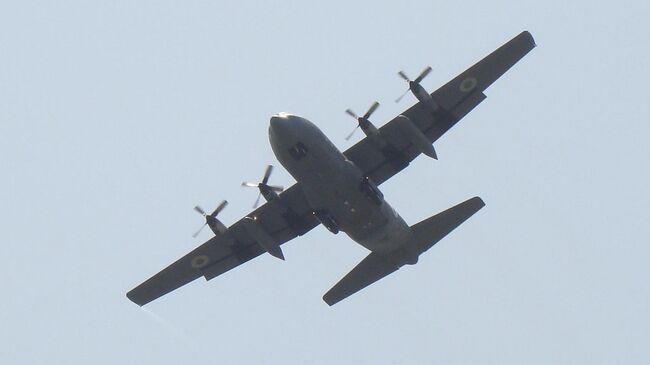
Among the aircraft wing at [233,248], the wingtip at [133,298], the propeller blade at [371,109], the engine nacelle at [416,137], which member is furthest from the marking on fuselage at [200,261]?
the engine nacelle at [416,137]

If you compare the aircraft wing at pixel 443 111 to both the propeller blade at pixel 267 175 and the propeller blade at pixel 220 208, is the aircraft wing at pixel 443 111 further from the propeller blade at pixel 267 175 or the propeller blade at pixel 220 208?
the propeller blade at pixel 220 208

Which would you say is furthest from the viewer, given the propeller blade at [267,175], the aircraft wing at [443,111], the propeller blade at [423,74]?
the propeller blade at [267,175]

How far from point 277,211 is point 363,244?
4.51 metres

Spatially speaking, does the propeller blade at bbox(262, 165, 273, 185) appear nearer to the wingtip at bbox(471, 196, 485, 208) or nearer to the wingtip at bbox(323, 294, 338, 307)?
the wingtip at bbox(323, 294, 338, 307)

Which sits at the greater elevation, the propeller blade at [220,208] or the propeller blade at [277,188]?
the propeller blade at [220,208]

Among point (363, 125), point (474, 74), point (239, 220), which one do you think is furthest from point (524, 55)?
point (239, 220)

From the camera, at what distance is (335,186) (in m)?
50.4

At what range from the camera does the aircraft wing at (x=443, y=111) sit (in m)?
51.2

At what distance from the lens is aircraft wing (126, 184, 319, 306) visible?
2159 inches

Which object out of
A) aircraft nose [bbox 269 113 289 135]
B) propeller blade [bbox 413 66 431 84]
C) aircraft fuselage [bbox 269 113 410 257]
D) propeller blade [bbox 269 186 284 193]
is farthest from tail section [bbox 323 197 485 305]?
aircraft nose [bbox 269 113 289 135]

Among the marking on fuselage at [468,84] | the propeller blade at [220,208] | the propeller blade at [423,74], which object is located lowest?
the marking on fuselage at [468,84]

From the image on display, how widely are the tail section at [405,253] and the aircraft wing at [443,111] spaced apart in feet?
10.2

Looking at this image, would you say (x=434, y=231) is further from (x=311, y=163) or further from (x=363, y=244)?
(x=311, y=163)

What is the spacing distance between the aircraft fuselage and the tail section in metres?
0.56
